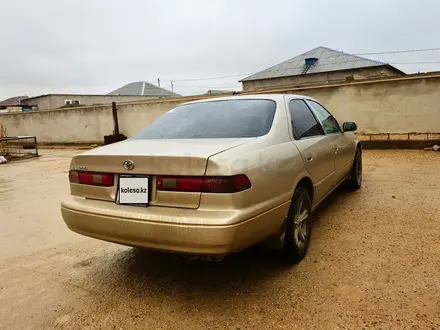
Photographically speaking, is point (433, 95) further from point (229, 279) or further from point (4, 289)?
point (4, 289)

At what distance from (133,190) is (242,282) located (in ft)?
3.38

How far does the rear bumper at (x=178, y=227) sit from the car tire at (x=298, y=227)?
0.19 m

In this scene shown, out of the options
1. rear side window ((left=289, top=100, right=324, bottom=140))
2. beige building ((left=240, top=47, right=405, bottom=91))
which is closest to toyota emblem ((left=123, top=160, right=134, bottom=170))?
rear side window ((left=289, top=100, right=324, bottom=140))

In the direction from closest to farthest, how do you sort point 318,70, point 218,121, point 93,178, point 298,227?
point 93,178
point 298,227
point 218,121
point 318,70

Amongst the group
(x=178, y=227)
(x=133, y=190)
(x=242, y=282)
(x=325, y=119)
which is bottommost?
(x=242, y=282)

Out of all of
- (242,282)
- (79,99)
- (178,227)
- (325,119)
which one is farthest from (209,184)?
(79,99)

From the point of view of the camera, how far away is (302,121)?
3059 millimetres

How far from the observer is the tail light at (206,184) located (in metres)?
1.90

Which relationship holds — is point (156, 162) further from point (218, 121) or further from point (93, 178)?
point (218, 121)

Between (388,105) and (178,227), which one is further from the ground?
(388,105)

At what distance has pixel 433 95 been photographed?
7609 mm

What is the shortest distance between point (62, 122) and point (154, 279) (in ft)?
48.8

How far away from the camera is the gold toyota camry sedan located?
1.91 m

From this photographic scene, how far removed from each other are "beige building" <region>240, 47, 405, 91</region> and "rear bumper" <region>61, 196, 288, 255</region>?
19.1 meters
